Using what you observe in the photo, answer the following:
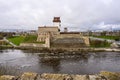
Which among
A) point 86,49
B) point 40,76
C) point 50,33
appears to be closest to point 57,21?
point 50,33

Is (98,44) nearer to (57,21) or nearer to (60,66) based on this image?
(57,21)

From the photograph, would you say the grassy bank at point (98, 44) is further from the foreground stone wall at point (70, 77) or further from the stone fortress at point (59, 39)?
the foreground stone wall at point (70, 77)

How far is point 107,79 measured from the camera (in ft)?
11.8

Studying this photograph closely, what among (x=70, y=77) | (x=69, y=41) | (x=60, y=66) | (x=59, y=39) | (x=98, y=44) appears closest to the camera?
A: (x=70, y=77)

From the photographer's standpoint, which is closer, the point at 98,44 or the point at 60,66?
the point at 60,66

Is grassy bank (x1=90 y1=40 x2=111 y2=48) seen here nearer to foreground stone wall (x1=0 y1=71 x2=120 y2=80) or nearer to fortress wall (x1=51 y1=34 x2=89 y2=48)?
fortress wall (x1=51 y1=34 x2=89 y2=48)

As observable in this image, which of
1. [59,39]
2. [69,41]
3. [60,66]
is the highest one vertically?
[59,39]

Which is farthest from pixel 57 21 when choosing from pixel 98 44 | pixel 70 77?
pixel 70 77

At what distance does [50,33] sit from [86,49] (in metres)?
14.5

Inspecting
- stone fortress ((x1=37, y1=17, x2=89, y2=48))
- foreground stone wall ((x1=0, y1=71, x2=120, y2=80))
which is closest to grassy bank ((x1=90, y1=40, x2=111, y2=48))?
stone fortress ((x1=37, y1=17, x2=89, y2=48))

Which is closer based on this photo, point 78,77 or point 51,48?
point 78,77

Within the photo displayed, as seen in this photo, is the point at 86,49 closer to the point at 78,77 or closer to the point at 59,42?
the point at 59,42

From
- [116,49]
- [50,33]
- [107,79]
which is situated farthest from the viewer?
[50,33]

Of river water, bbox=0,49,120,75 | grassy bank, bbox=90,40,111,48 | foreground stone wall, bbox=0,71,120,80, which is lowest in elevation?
river water, bbox=0,49,120,75
